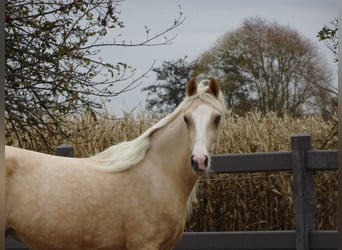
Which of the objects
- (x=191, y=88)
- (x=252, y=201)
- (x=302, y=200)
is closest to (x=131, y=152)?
(x=191, y=88)

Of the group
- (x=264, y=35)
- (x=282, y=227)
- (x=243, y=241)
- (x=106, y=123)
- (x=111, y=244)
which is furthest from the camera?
(x=264, y=35)

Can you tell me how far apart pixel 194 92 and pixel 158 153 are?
1.35 feet

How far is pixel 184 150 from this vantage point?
10.6ft

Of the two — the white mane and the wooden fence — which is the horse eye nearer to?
the white mane

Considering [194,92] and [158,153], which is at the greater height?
[194,92]

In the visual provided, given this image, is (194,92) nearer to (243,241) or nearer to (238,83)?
(243,241)

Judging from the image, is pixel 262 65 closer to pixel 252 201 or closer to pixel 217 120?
pixel 252 201

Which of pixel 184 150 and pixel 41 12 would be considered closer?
pixel 184 150

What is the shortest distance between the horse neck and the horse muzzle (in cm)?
42

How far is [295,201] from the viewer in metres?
5.36

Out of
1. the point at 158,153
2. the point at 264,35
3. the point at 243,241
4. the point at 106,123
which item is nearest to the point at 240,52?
the point at 264,35

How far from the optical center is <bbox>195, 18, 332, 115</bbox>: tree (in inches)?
471

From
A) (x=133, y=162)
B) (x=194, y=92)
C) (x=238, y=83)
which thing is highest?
(x=238, y=83)

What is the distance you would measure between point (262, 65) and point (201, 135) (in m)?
12.0
